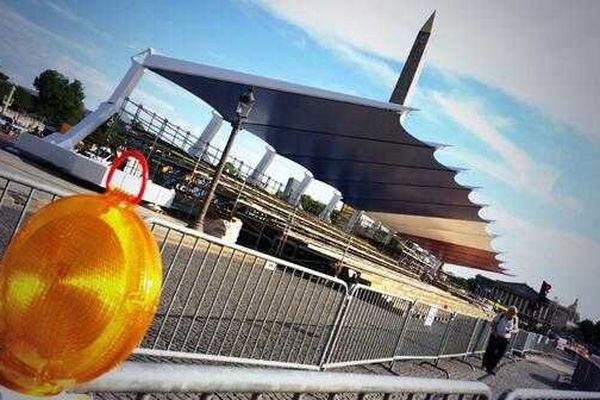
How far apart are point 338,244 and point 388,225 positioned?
12.9 m

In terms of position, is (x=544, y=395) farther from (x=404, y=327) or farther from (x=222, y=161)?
(x=222, y=161)

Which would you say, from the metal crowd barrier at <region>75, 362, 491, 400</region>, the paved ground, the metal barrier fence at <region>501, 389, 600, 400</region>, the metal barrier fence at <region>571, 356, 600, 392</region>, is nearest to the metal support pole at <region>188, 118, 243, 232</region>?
the paved ground

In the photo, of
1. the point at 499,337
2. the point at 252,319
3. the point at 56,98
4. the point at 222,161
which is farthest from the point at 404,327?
the point at 56,98

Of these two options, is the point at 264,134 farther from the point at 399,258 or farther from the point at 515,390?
the point at 515,390

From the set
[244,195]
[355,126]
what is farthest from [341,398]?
[244,195]

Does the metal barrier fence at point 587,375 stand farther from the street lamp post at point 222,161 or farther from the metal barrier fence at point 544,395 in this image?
the street lamp post at point 222,161

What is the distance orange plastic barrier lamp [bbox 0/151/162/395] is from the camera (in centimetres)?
85

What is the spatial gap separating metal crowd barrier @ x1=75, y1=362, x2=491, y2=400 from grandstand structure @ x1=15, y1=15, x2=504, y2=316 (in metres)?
13.6

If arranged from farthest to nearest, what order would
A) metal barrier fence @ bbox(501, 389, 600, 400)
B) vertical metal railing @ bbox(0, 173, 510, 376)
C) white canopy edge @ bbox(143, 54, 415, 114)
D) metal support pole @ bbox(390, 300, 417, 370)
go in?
white canopy edge @ bbox(143, 54, 415, 114) → metal support pole @ bbox(390, 300, 417, 370) → vertical metal railing @ bbox(0, 173, 510, 376) → metal barrier fence @ bbox(501, 389, 600, 400)

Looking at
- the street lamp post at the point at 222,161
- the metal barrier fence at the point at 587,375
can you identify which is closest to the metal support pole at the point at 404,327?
the metal barrier fence at the point at 587,375

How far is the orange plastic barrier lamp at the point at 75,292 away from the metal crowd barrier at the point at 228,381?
197 millimetres

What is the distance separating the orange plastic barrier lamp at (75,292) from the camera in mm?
854

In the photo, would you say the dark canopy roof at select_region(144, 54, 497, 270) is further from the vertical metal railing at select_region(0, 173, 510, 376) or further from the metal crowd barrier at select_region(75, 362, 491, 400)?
the metal crowd barrier at select_region(75, 362, 491, 400)

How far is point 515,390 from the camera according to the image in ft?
10.8
